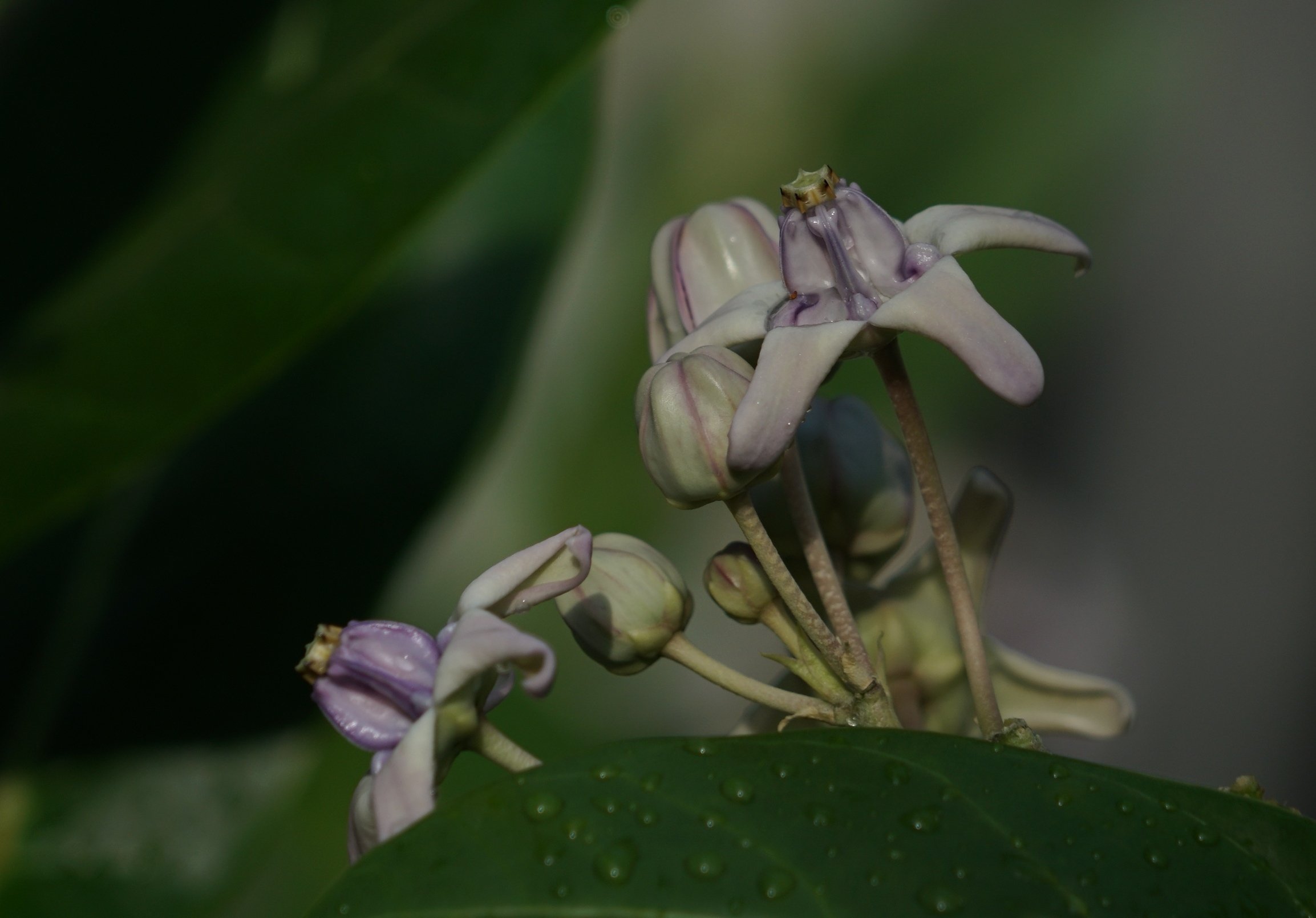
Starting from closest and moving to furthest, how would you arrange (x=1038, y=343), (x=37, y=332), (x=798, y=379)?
(x=798, y=379)
(x=37, y=332)
(x=1038, y=343)

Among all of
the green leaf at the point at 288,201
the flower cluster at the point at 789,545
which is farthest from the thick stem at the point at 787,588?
the green leaf at the point at 288,201

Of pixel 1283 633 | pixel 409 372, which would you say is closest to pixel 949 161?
pixel 409 372

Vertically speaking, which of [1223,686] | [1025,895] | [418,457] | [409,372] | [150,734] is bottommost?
[1223,686]

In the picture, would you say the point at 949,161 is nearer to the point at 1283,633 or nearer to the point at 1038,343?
the point at 1038,343

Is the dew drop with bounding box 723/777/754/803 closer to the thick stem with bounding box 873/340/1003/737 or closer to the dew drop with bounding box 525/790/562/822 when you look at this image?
the dew drop with bounding box 525/790/562/822

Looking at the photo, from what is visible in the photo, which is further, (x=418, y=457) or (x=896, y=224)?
(x=418, y=457)

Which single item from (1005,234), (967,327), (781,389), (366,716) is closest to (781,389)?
(781,389)
